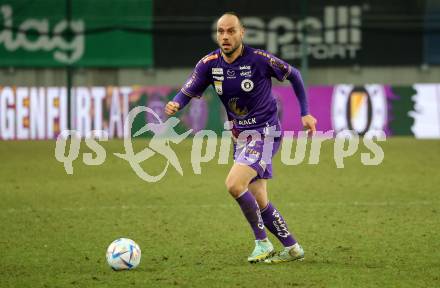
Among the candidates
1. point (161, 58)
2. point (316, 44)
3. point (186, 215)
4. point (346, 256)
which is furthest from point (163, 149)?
point (346, 256)

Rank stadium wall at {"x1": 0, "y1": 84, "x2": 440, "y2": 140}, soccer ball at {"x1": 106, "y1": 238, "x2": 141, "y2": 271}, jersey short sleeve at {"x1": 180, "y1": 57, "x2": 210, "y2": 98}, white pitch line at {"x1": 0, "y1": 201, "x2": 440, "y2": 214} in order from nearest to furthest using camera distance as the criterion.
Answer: soccer ball at {"x1": 106, "y1": 238, "x2": 141, "y2": 271}
jersey short sleeve at {"x1": 180, "y1": 57, "x2": 210, "y2": 98}
white pitch line at {"x1": 0, "y1": 201, "x2": 440, "y2": 214}
stadium wall at {"x1": 0, "y1": 84, "x2": 440, "y2": 140}

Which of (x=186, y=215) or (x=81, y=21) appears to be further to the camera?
(x=81, y=21)

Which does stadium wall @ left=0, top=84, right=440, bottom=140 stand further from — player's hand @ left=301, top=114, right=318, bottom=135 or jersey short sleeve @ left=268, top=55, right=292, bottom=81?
player's hand @ left=301, top=114, right=318, bottom=135

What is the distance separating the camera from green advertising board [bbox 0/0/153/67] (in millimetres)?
22438

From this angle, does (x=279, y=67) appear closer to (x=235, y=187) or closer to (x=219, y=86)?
(x=219, y=86)

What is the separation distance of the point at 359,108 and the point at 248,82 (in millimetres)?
14338

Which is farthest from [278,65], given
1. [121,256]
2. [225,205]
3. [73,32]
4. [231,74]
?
[73,32]

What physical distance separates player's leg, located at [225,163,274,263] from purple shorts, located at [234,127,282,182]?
0.21 feet

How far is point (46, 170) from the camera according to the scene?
643 inches

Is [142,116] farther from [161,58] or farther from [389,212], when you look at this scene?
[389,212]

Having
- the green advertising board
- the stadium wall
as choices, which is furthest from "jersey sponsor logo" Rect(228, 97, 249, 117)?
the green advertising board

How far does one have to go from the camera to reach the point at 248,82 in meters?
7.97

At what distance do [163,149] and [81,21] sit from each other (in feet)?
14.9

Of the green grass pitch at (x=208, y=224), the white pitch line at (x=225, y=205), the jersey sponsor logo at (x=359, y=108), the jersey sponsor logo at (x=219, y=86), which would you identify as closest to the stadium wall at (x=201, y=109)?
the jersey sponsor logo at (x=359, y=108)
